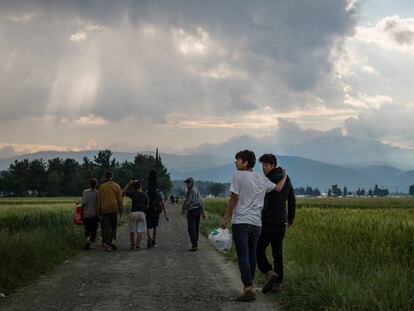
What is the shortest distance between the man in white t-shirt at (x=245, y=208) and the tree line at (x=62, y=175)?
118211 millimetres

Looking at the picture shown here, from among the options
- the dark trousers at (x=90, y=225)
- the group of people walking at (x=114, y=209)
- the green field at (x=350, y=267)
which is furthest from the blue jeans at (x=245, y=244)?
the dark trousers at (x=90, y=225)

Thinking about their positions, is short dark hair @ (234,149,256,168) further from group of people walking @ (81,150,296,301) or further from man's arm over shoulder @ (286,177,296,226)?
man's arm over shoulder @ (286,177,296,226)

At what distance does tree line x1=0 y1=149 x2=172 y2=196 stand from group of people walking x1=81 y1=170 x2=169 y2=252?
109147 mm

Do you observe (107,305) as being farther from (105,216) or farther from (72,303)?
(105,216)

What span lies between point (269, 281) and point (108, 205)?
844 cm

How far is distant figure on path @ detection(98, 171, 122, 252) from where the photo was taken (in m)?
16.6

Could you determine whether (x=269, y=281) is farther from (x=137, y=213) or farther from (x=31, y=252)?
(x=137, y=213)

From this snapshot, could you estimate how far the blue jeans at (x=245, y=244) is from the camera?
8.72 metres

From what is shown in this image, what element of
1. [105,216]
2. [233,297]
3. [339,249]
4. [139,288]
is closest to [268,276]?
[233,297]

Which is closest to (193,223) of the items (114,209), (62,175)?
(114,209)

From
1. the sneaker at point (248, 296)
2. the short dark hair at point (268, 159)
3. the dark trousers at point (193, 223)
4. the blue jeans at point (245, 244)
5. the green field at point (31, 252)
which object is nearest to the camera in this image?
the sneaker at point (248, 296)

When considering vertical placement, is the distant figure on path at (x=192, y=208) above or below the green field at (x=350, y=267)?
above

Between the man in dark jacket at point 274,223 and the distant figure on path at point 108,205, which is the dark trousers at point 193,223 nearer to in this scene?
the distant figure on path at point 108,205

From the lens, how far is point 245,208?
29.0 ft
